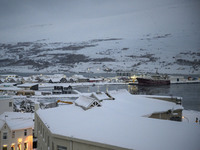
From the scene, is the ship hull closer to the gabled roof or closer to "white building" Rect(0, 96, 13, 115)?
"white building" Rect(0, 96, 13, 115)

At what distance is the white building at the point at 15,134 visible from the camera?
16352 mm

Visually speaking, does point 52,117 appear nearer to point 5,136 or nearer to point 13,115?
point 5,136

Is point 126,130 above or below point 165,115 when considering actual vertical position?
above

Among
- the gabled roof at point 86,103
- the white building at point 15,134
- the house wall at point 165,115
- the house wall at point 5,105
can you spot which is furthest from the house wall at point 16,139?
the house wall at point 165,115

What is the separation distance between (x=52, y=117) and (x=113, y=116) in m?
3.75

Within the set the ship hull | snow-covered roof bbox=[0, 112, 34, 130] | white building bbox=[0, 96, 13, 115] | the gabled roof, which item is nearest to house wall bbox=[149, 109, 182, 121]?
the gabled roof

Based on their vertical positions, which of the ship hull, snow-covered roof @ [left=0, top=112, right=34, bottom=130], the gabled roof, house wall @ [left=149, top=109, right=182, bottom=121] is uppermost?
the gabled roof

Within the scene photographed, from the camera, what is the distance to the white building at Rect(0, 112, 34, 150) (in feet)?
53.6

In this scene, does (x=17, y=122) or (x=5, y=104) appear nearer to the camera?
(x=17, y=122)

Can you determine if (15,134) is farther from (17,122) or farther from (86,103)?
(86,103)

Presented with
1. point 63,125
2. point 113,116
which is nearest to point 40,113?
point 63,125

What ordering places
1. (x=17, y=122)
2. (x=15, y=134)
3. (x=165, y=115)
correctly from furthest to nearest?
(x=165, y=115) < (x=17, y=122) < (x=15, y=134)

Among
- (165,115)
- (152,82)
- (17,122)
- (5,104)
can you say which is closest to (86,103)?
(17,122)

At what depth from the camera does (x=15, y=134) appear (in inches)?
656
